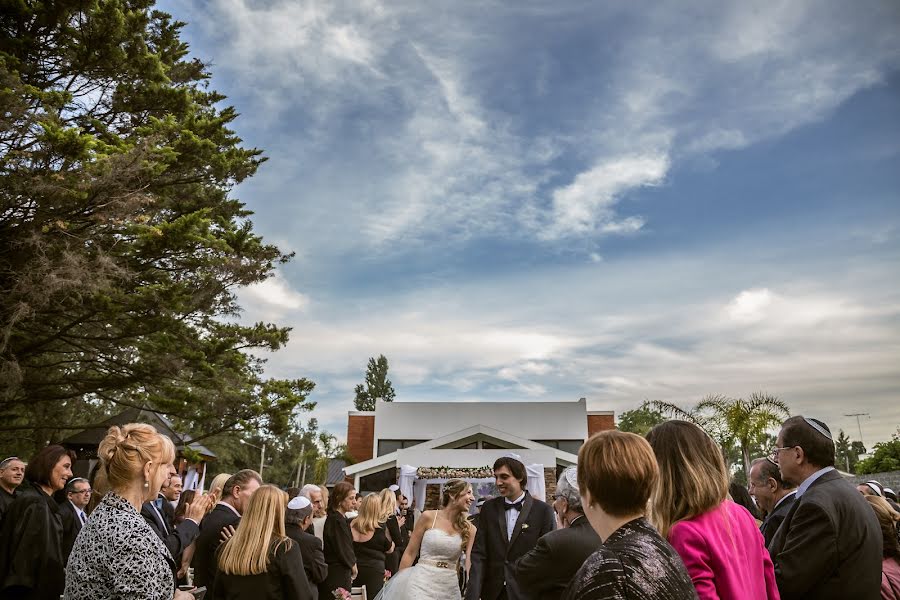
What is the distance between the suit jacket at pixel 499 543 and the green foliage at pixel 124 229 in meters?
11.0

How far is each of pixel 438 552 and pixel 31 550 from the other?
146 inches

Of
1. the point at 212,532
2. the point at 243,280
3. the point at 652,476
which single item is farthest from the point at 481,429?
the point at 652,476

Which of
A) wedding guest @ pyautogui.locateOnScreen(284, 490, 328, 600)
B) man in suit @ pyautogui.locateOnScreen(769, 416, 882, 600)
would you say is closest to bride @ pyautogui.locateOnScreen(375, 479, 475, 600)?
wedding guest @ pyautogui.locateOnScreen(284, 490, 328, 600)

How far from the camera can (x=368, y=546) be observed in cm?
812

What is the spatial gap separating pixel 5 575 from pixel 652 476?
536 cm

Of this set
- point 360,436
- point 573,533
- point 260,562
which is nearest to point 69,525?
point 260,562

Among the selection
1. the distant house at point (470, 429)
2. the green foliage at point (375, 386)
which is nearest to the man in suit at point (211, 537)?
the distant house at point (470, 429)

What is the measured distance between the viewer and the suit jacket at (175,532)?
20.0 feet

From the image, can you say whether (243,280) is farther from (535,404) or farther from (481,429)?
(535,404)

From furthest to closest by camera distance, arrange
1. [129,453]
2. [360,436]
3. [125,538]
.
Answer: [360,436], [129,453], [125,538]

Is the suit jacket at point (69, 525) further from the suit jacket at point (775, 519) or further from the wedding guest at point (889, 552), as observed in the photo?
the wedding guest at point (889, 552)

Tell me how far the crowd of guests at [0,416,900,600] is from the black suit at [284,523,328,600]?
1 cm

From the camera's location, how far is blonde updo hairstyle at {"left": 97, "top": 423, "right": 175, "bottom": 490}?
3064 millimetres

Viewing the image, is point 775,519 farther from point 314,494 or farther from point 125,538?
point 314,494
